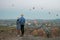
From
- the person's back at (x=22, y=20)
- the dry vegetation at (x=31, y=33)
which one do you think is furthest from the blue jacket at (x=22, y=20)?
the dry vegetation at (x=31, y=33)

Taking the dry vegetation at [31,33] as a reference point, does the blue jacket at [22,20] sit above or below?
above

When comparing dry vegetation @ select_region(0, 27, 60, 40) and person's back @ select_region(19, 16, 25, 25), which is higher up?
person's back @ select_region(19, 16, 25, 25)

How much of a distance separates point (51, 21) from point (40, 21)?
51 centimetres

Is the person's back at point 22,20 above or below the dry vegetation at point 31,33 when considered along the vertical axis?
above

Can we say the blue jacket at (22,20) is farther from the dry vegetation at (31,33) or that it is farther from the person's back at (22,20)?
the dry vegetation at (31,33)

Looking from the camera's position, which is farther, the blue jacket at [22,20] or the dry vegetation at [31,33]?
the dry vegetation at [31,33]

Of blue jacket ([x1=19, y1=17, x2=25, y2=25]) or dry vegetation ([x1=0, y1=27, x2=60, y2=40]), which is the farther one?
dry vegetation ([x1=0, y1=27, x2=60, y2=40])

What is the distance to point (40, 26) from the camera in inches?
374

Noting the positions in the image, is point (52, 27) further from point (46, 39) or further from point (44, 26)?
point (46, 39)

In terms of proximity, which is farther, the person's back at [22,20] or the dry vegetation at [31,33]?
the dry vegetation at [31,33]

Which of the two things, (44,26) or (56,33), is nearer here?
(56,33)

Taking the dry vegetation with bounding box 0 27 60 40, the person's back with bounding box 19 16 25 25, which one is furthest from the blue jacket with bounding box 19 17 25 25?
the dry vegetation with bounding box 0 27 60 40

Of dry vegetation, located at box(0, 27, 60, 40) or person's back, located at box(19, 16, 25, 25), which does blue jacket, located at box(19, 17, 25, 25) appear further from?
dry vegetation, located at box(0, 27, 60, 40)

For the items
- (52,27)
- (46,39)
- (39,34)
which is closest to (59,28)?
(52,27)
